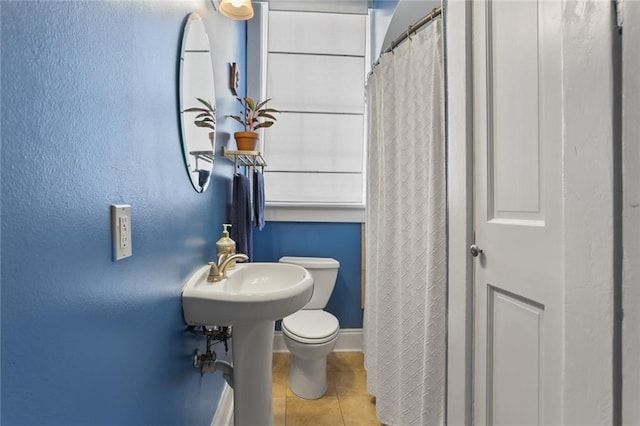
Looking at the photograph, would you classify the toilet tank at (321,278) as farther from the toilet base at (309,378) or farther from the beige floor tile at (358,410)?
the beige floor tile at (358,410)

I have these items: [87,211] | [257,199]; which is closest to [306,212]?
[257,199]

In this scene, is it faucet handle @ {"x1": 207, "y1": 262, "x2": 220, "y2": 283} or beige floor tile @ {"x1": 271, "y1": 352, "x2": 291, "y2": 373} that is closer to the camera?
faucet handle @ {"x1": 207, "y1": 262, "x2": 220, "y2": 283}

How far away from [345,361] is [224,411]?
92 cm

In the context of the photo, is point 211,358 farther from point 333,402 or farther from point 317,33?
point 317,33

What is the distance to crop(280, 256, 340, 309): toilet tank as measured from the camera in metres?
1.95

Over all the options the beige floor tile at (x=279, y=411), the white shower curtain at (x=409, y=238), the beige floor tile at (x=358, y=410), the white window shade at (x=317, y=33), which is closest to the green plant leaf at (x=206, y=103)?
the white shower curtain at (x=409, y=238)

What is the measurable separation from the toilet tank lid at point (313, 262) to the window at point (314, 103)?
0.45 metres

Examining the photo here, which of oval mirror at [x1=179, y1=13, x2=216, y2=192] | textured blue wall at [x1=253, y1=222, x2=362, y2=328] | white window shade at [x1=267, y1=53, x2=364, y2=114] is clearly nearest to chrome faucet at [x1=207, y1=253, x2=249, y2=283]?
oval mirror at [x1=179, y1=13, x2=216, y2=192]

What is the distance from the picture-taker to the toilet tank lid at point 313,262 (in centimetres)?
195

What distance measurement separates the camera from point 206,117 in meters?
1.21

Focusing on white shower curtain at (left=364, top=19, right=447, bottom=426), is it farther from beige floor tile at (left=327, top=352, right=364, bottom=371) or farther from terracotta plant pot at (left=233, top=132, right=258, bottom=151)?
terracotta plant pot at (left=233, top=132, right=258, bottom=151)

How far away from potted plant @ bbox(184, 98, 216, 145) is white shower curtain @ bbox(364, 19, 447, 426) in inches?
34.3
